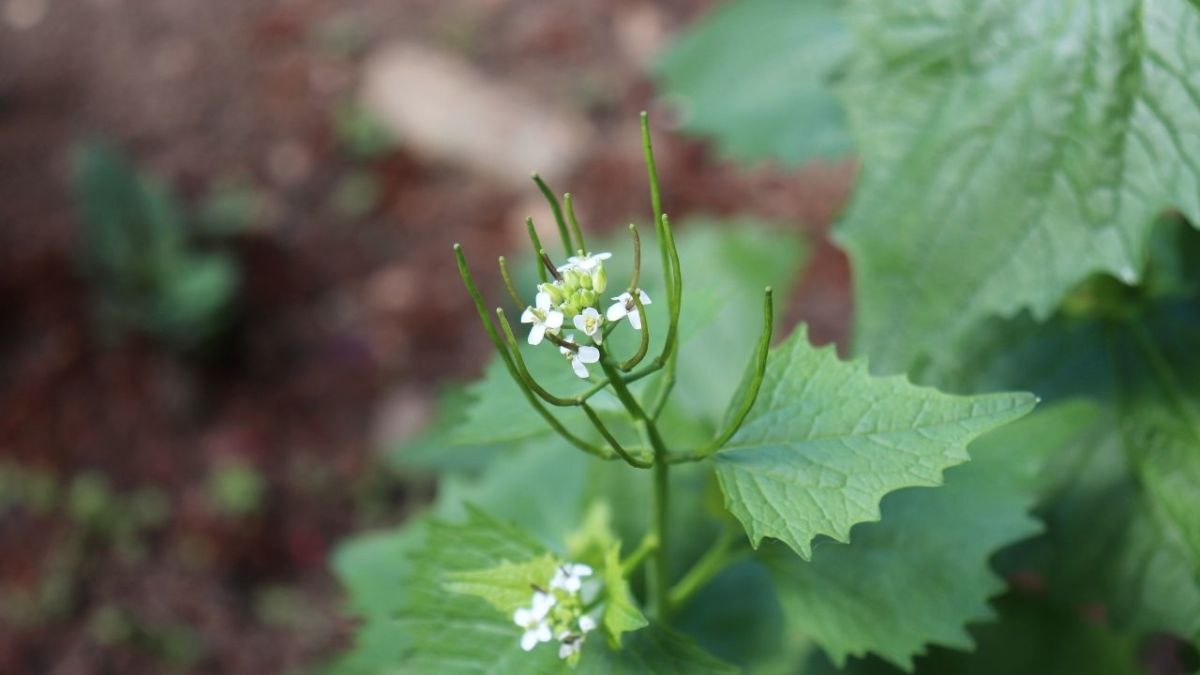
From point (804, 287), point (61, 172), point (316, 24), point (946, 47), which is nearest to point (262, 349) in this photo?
point (61, 172)

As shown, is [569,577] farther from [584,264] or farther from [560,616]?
[584,264]

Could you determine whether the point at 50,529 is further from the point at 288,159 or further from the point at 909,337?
the point at 909,337

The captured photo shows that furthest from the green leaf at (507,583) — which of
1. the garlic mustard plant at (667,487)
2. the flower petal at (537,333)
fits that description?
the flower petal at (537,333)

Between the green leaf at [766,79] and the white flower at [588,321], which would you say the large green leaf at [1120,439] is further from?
the white flower at [588,321]

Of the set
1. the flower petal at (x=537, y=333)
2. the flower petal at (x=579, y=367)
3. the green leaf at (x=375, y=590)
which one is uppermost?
the green leaf at (x=375, y=590)

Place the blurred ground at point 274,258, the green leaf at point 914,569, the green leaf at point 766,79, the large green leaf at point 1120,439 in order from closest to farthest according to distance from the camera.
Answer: the green leaf at point 914,569 < the large green leaf at point 1120,439 < the green leaf at point 766,79 < the blurred ground at point 274,258

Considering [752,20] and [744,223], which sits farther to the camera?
[744,223]

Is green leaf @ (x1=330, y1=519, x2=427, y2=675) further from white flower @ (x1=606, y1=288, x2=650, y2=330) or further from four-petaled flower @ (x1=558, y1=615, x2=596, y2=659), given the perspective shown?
white flower @ (x1=606, y1=288, x2=650, y2=330)
